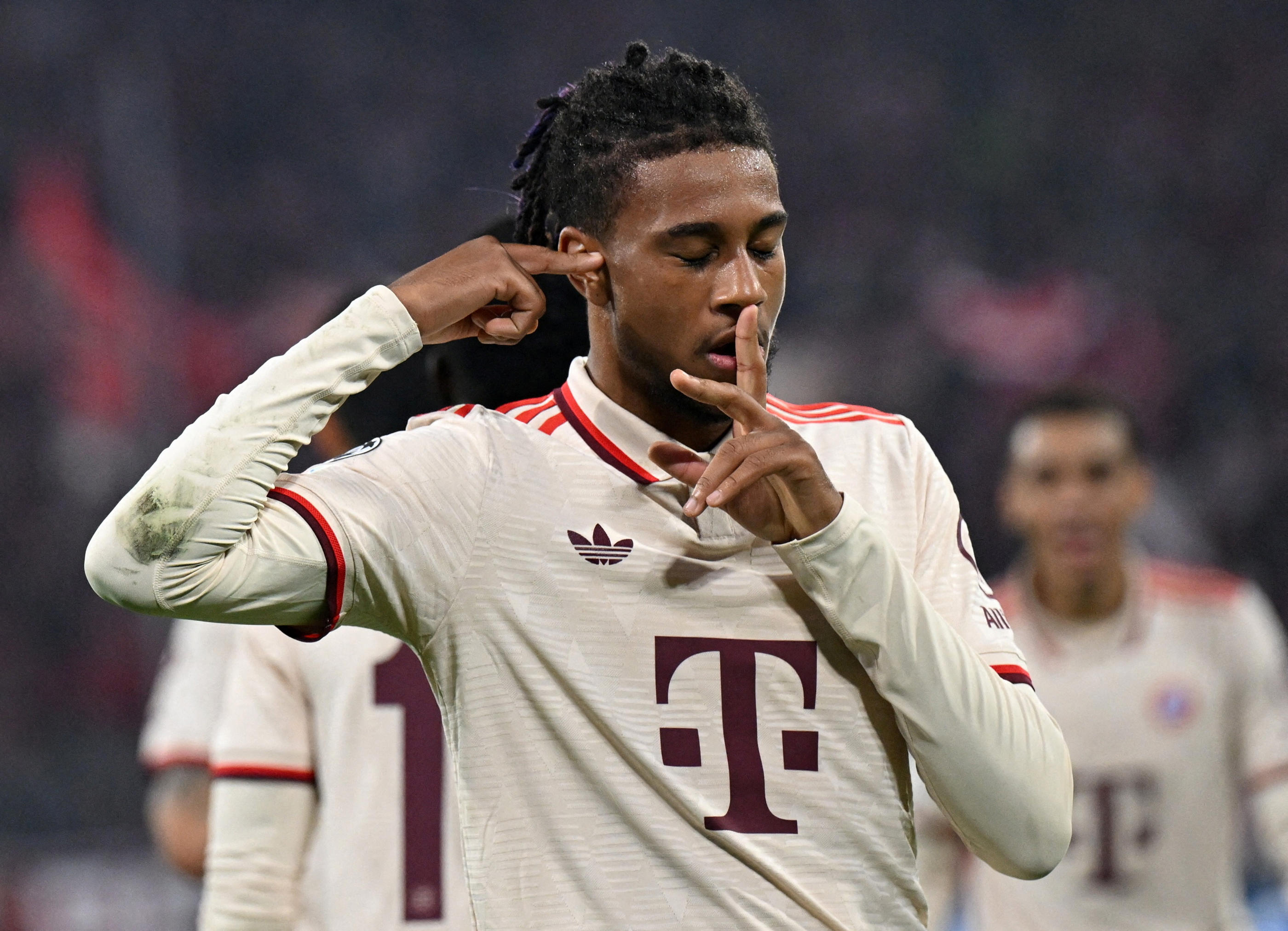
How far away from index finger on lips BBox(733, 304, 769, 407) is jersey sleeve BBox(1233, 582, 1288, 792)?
9.87 feet

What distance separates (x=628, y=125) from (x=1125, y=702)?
3.08 metres

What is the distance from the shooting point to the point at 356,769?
255 cm

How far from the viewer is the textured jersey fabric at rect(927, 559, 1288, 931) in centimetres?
424

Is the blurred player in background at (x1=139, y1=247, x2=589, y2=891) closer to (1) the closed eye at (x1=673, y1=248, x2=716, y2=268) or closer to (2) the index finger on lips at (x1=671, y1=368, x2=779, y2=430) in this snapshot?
(1) the closed eye at (x1=673, y1=248, x2=716, y2=268)

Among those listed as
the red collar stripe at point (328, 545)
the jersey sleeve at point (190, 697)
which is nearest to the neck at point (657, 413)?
the red collar stripe at point (328, 545)

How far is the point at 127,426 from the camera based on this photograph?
27.1 feet

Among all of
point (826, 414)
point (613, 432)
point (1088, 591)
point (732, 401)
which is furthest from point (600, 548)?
point (1088, 591)

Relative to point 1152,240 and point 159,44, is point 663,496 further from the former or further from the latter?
point 159,44

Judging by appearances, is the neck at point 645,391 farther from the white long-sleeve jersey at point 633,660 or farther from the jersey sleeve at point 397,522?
the jersey sleeve at point 397,522

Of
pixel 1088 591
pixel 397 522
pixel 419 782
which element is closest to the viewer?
pixel 397 522

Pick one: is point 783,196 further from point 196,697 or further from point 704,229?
point 704,229

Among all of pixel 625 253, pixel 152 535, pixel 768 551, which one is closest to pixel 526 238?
pixel 625 253

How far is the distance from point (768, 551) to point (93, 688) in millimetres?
6663

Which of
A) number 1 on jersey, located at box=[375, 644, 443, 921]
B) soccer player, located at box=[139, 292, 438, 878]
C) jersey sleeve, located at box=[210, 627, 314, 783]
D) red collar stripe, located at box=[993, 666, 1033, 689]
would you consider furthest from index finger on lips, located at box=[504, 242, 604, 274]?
soccer player, located at box=[139, 292, 438, 878]
